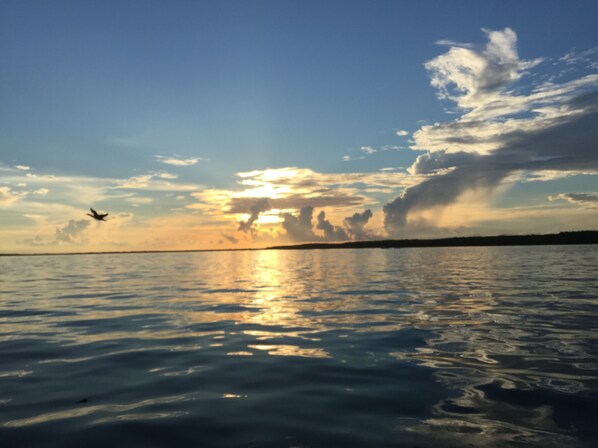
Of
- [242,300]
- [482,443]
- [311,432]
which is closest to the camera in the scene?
[482,443]

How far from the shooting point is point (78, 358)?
12.8 meters

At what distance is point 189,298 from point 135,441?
2144cm

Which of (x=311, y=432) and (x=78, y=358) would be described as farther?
(x=78, y=358)

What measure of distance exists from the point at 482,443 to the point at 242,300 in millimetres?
21282

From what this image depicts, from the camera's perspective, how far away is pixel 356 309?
21.9 m

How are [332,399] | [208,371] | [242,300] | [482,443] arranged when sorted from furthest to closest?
[242,300] < [208,371] < [332,399] < [482,443]

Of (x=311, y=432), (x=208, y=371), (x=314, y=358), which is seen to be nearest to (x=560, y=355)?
(x=314, y=358)

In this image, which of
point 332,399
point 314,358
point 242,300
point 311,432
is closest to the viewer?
point 311,432

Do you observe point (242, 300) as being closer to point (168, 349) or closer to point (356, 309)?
point (356, 309)

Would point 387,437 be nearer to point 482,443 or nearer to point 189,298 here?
point 482,443

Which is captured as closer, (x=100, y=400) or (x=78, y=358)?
(x=100, y=400)

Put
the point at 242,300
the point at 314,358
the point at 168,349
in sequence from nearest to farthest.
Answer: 1. the point at 314,358
2. the point at 168,349
3. the point at 242,300

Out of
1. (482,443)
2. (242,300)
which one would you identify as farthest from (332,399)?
(242,300)

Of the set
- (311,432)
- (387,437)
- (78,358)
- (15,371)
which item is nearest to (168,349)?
(78,358)
